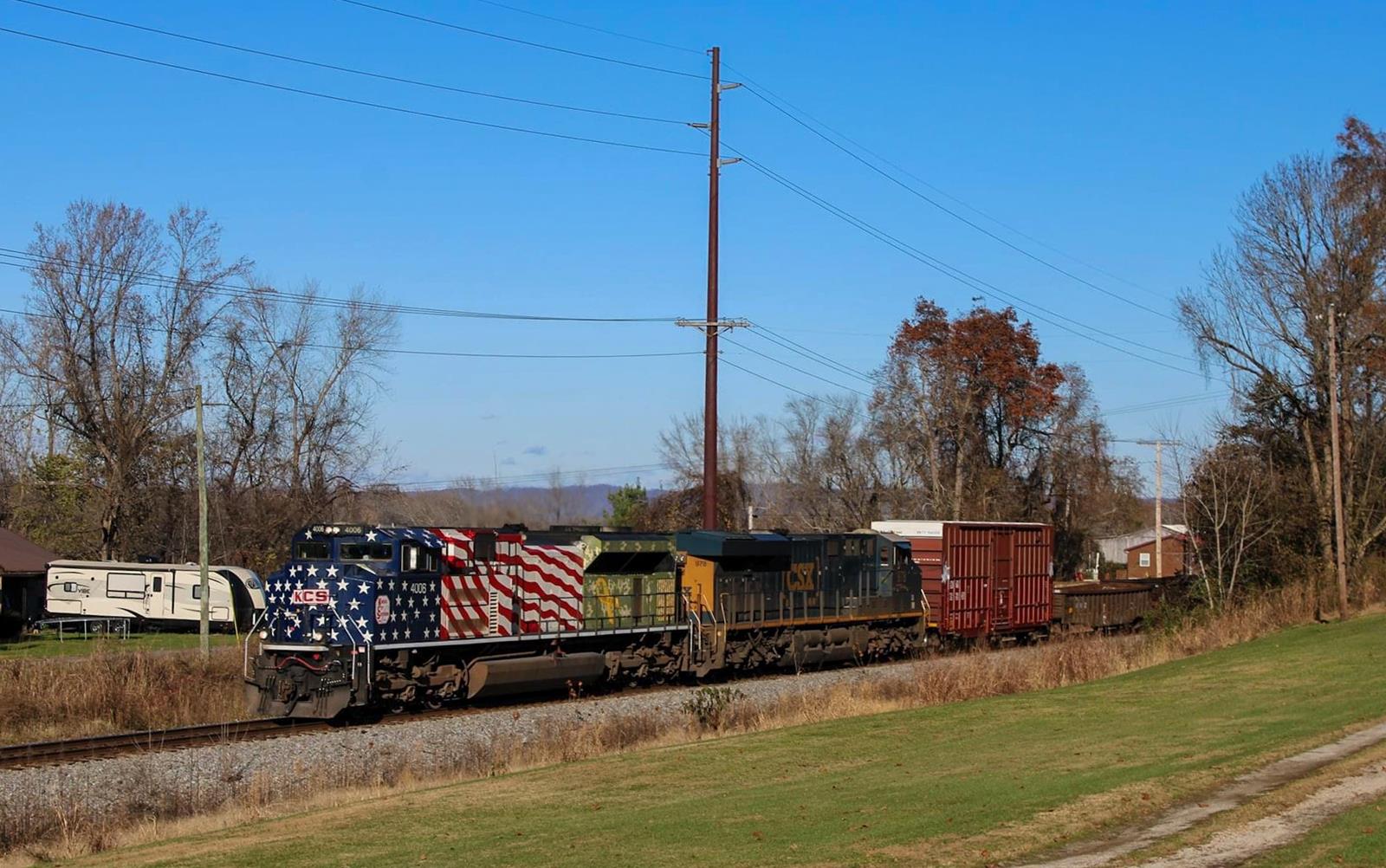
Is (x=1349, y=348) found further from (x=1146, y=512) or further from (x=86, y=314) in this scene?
(x=1146, y=512)

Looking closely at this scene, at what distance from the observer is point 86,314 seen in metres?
58.0

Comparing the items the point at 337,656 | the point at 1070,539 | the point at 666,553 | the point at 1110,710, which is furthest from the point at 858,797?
the point at 1070,539

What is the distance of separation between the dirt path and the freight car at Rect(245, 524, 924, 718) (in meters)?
14.9

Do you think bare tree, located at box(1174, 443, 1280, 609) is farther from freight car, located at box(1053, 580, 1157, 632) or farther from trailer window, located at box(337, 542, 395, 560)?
trailer window, located at box(337, 542, 395, 560)

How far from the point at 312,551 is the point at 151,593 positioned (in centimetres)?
2900

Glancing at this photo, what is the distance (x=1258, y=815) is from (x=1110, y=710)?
965cm

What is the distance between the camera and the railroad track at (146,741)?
1933 centimetres

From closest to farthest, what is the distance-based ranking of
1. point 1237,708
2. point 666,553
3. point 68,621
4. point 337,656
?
point 1237,708
point 337,656
point 666,553
point 68,621

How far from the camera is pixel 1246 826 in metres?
11.0

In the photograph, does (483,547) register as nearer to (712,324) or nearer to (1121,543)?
(712,324)

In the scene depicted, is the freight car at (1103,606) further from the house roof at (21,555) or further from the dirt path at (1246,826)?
the house roof at (21,555)

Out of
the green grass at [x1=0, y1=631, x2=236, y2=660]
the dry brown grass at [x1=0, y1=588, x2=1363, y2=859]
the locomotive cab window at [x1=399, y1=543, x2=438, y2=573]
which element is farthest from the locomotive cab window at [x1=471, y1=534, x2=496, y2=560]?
the green grass at [x1=0, y1=631, x2=236, y2=660]

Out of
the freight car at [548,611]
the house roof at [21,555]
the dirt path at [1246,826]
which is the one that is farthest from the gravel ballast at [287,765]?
the house roof at [21,555]

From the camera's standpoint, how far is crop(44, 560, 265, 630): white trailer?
4834 centimetres
